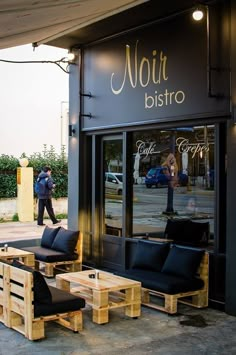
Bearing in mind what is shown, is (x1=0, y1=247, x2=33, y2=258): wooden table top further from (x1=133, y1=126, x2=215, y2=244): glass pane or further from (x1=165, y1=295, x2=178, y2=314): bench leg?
(x1=165, y1=295, x2=178, y2=314): bench leg

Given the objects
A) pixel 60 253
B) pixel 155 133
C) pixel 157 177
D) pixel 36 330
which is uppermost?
pixel 155 133

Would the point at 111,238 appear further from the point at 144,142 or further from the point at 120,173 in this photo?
the point at 144,142

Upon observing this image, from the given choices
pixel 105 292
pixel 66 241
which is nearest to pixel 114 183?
pixel 66 241

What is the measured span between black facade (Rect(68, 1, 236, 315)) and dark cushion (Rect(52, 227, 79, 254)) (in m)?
0.49

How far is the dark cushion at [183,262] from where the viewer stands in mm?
6260

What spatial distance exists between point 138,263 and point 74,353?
7.35 feet

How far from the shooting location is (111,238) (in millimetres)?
8297

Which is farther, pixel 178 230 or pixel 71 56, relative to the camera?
pixel 71 56

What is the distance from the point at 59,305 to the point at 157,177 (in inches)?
117

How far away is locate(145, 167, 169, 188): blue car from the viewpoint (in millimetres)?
7498

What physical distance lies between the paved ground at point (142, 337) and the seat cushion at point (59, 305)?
0.29 metres

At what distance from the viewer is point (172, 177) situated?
737 cm

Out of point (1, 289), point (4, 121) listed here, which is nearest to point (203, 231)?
point (1, 289)

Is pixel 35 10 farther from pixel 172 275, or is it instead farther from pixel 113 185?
pixel 113 185
